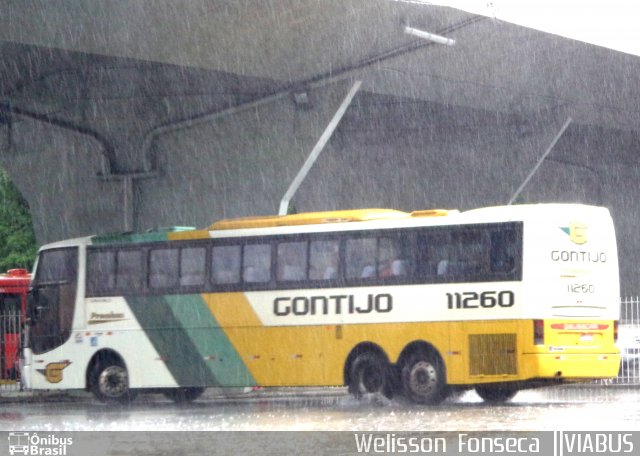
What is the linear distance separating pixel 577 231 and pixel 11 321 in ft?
48.4

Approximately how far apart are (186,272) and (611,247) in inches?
290

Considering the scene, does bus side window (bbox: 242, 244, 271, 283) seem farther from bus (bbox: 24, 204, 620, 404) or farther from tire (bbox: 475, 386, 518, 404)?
tire (bbox: 475, 386, 518, 404)

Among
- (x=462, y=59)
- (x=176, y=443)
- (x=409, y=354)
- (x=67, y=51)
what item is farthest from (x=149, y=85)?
(x=176, y=443)

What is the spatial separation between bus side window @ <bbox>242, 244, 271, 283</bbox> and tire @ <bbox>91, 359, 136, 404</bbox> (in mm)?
3180

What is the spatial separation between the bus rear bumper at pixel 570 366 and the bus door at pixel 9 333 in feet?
47.1

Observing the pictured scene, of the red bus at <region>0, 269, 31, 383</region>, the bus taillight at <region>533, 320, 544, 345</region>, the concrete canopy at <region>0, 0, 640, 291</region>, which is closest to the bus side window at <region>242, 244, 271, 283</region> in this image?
the bus taillight at <region>533, 320, 544, 345</region>

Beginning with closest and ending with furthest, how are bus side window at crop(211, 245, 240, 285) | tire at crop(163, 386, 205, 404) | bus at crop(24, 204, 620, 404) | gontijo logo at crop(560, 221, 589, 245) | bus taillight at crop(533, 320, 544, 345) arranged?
bus taillight at crop(533, 320, 544, 345) < bus at crop(24, 204, 620, 404) < gontijo logo at crop(560, 221, 589, 245) < bus side window at crop(211, 245, 240, 285) < tire at crop(163, 386, 205, 404)

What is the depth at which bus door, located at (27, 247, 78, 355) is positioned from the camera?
2473 cm

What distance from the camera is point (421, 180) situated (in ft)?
141

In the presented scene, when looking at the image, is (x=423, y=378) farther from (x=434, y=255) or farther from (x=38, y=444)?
(x=38, y=444)

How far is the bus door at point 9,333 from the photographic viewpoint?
29.8m

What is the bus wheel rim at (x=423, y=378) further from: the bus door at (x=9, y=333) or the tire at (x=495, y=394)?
the bus door at (x=9, y=333)

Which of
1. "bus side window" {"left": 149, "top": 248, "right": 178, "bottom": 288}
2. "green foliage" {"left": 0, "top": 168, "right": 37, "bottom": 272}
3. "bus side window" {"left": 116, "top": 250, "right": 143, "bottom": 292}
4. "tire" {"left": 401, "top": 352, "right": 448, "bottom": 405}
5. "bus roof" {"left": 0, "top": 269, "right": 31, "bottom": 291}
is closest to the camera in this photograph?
"tire" {"left": 401, "top": 352, "right": 448, "bottom": 405}

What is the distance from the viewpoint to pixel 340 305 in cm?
2153
